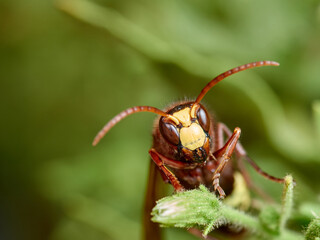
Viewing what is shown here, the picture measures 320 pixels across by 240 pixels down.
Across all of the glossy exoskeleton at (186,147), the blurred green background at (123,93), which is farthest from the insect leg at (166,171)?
the blurred green background at (123,93)

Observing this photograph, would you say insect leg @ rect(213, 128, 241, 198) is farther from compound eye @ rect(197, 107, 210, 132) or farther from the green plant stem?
the green plant stem

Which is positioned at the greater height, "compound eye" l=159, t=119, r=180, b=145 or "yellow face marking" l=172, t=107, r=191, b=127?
"yellow face marking" l=172, t=107, r=191, b=127

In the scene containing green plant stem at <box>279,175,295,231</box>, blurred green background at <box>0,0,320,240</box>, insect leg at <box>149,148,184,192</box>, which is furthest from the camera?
blurred green background at <box>0,0,320,240</box>

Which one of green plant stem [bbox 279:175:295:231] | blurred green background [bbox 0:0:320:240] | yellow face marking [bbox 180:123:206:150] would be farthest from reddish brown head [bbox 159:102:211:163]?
blurred green background [bbox 0:0:320:240]

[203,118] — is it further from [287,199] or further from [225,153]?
[287,199]

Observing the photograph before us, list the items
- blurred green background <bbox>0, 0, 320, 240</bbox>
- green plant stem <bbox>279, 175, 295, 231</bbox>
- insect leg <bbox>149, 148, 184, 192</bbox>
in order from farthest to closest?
blurred green background <bbox>0, 0, 320, 240</bbox>, insect leg <bbox>149, 148, 184, 192</bbox>, green plant stem <bbox>279, 175, 295, 231</bbox>

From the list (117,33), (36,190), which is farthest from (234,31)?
(36,190)
